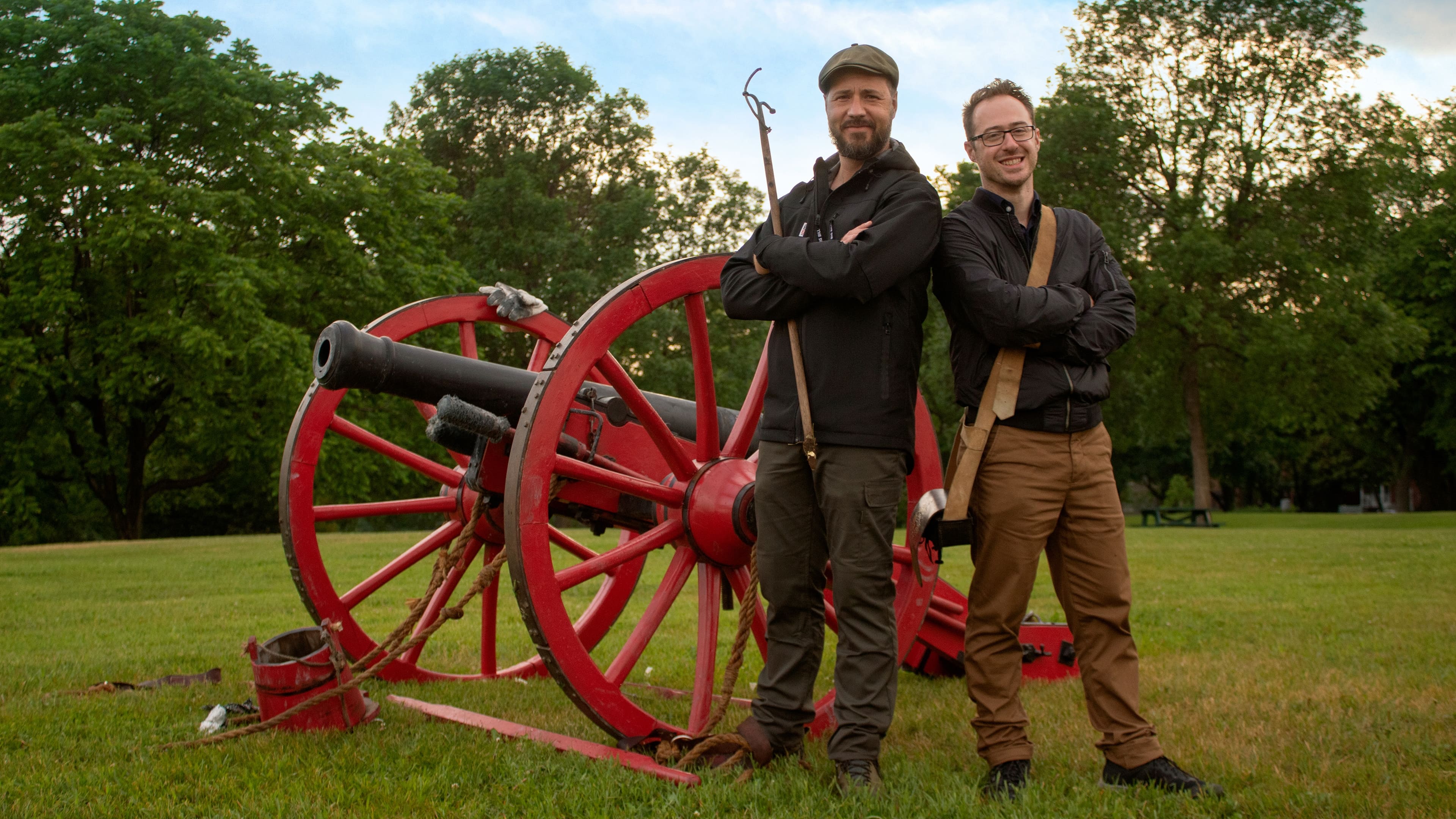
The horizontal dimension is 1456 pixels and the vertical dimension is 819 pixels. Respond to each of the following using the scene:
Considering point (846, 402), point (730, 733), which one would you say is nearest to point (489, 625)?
point (730, 733)

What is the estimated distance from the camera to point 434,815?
2814mm

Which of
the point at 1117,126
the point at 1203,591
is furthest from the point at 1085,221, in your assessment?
the point at 1117,126

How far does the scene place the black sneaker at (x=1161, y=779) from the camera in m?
2.89

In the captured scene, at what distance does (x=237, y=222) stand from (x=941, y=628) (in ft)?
58.5

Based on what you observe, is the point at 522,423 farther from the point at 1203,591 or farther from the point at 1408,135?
the point at 1408,135

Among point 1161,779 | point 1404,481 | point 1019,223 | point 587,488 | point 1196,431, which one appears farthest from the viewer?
point 1404,481

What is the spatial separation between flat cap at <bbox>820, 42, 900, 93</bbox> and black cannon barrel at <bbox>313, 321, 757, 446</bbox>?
1.12 metres

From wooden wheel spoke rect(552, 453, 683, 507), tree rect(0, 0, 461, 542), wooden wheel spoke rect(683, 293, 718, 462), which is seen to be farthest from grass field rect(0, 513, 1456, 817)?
tree rect(0, 0, 461, 542)

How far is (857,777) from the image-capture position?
9.66ft

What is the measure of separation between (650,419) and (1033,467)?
1.30m

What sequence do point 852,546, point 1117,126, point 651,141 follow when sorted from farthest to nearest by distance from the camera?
point 651,141 → point 1117,126 → point 852,546

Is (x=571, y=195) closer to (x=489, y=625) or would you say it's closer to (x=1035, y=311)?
(x=489, y=625)

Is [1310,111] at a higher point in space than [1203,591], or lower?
higher

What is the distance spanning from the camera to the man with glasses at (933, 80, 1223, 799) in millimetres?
3000
